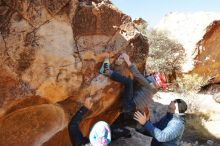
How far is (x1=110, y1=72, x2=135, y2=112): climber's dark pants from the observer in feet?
20.7

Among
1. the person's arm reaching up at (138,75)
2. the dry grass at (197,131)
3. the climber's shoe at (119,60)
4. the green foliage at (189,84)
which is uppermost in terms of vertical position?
the climber's shoe at (119,60)

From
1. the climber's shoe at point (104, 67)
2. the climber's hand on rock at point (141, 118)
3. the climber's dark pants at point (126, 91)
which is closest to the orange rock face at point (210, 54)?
the climber's dark pants at point (126, 91)

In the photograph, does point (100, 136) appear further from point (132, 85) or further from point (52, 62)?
point (132, 85)

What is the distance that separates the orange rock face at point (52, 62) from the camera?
17.3 ft

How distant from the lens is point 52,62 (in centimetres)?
560

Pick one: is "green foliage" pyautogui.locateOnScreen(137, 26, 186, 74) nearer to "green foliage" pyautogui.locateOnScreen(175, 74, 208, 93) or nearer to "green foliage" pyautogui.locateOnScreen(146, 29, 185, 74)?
"green foliage" pyautogui.locateOnScreen(146, 29, 185, 74)

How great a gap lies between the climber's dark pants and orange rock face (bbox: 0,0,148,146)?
0.75 feet

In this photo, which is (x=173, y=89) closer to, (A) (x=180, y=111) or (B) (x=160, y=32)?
(B) (x=160, y=32)

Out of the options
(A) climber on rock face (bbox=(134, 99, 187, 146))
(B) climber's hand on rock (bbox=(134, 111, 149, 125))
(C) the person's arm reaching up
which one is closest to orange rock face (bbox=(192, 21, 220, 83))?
(C) the person's arm reaching up

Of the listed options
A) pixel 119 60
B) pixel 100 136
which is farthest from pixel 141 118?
pixel 119 60

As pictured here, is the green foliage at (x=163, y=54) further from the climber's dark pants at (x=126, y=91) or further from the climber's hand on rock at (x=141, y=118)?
the climber's hand on rock at (x=141, y=118)

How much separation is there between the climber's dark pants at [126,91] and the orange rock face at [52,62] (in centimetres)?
23

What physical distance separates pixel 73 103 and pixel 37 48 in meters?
1.21

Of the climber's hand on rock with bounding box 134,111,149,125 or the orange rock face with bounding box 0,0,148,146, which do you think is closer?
the climber's hand on rock with bounding box 134,111,149,125
